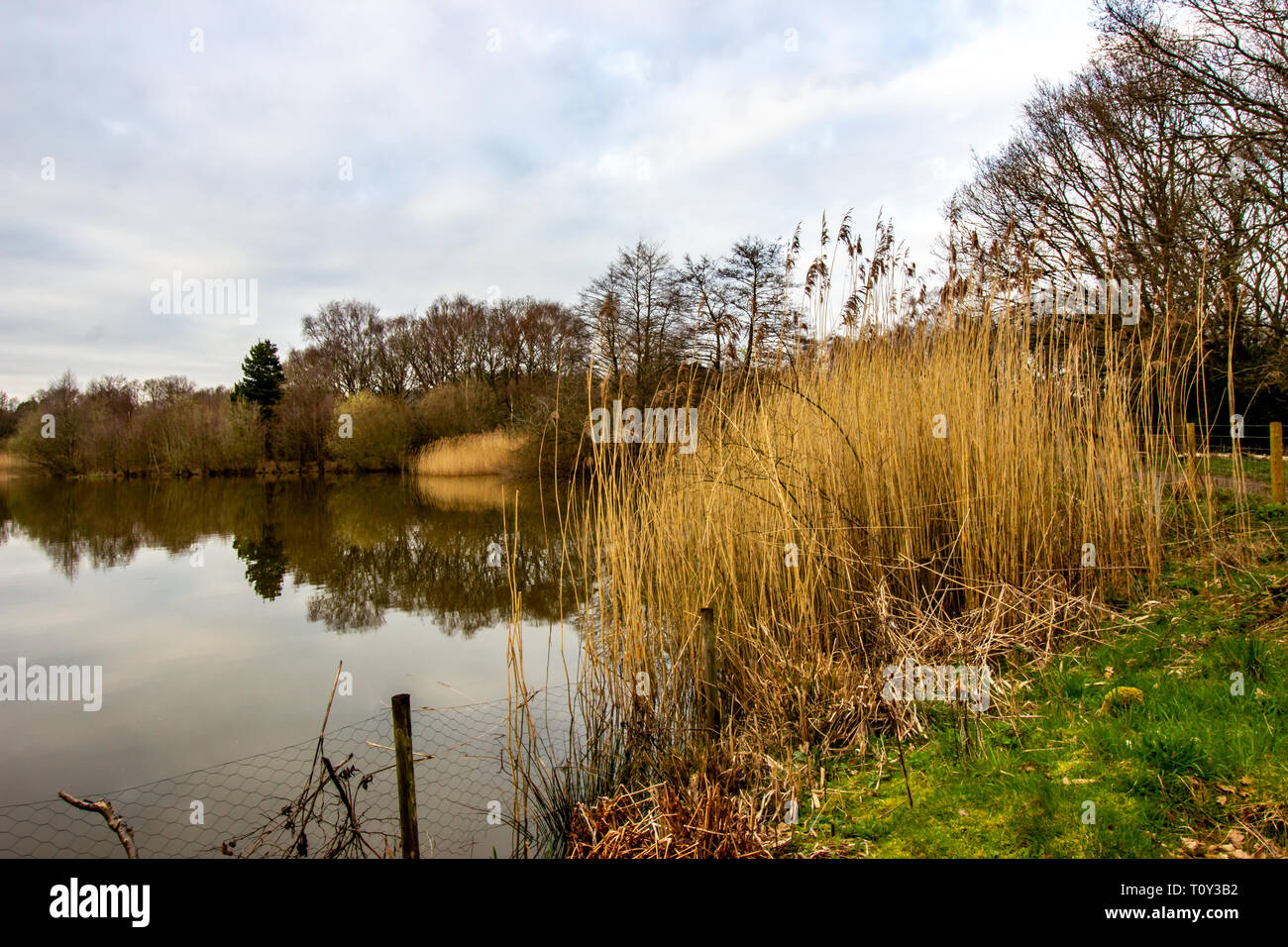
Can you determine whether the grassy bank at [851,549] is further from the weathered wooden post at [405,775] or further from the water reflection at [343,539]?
the water reflection at [343,539]

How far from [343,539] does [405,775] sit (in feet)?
34.2

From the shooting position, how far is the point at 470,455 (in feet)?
A: 78.2

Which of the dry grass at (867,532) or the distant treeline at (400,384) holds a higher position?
the distant treeline at (400,384)

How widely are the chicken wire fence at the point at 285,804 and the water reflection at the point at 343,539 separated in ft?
3.40

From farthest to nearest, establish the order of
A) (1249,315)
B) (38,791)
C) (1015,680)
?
(1249,315), (38,791), (1015,680)


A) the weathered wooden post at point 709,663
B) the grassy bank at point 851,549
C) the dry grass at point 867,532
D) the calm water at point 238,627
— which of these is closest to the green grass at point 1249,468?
the grassy bank at point 851,549

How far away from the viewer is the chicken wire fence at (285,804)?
2.78 meters

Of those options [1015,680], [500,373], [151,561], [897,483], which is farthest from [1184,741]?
[500,373]

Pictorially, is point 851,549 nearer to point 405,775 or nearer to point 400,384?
point 405,775

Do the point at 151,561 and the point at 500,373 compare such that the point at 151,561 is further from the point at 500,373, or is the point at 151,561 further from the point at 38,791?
the point at 500,373

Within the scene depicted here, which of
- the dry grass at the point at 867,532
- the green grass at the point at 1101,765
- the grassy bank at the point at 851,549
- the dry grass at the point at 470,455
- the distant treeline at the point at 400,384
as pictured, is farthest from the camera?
the dry grass at the point at 470,455

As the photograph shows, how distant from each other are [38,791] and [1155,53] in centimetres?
1507

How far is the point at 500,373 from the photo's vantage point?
35125mm

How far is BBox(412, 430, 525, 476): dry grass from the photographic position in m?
22.0
